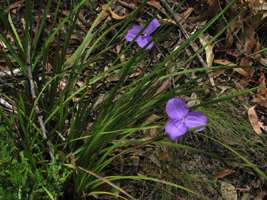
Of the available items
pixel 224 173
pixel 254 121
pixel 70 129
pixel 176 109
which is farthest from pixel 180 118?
pixel 254 121

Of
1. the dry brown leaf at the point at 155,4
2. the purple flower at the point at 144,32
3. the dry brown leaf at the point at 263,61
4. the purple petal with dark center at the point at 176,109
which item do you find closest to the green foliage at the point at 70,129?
the purple petal with dark center at the point at 176,109

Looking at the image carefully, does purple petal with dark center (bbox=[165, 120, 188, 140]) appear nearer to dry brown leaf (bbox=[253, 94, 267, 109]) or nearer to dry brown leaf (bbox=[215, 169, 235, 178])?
dry brown leaf (bbox=[215, 169, 235, 178])

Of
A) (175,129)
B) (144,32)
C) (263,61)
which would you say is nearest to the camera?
(175,129)

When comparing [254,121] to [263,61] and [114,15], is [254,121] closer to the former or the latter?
[263,61]

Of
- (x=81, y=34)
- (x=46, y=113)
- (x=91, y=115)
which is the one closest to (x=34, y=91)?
(x=46, y=113)

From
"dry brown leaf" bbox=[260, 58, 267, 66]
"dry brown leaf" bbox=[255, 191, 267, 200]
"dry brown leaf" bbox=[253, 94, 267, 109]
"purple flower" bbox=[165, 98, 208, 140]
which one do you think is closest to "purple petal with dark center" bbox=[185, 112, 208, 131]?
"purple flower" bbox=[165, 98, 208, 140]

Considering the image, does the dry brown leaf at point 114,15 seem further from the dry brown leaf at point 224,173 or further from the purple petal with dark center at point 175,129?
the purple petal with dark center at point 175,129

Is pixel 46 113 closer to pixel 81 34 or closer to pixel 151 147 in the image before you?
pixel 151 147
